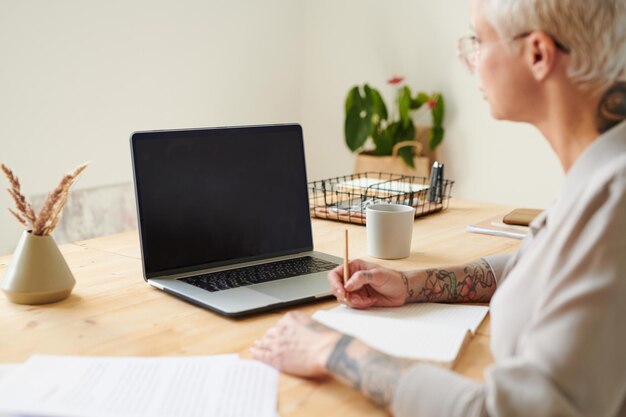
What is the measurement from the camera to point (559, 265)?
2.62 ft

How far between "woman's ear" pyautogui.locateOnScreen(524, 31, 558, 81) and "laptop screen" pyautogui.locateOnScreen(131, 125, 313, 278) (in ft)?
2.39

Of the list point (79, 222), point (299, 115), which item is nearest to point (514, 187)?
point (299, 115)

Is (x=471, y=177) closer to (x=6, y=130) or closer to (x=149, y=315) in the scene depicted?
(x=6, y=130)

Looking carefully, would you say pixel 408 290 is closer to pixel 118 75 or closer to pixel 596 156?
pixel 596 156

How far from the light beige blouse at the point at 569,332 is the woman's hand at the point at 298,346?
0.47 ft

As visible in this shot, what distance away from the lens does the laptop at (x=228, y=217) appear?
1.33 metres

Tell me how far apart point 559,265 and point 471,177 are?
2.99 m

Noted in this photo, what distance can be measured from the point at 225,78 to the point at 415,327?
2896 millimetres

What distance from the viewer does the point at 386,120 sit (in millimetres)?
3740

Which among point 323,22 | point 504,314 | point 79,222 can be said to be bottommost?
point 79,222

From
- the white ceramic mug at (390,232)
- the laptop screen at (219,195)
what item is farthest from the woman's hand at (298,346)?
the white ceramic mug at (390,232)

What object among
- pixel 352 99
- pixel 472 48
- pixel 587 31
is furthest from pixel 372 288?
pixel 352 99

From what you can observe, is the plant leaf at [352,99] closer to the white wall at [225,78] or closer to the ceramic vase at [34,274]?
the white wall at [225,78]

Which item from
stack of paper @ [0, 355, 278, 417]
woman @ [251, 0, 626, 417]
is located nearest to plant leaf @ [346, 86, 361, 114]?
woman @ [251, 0, 626, 417]
